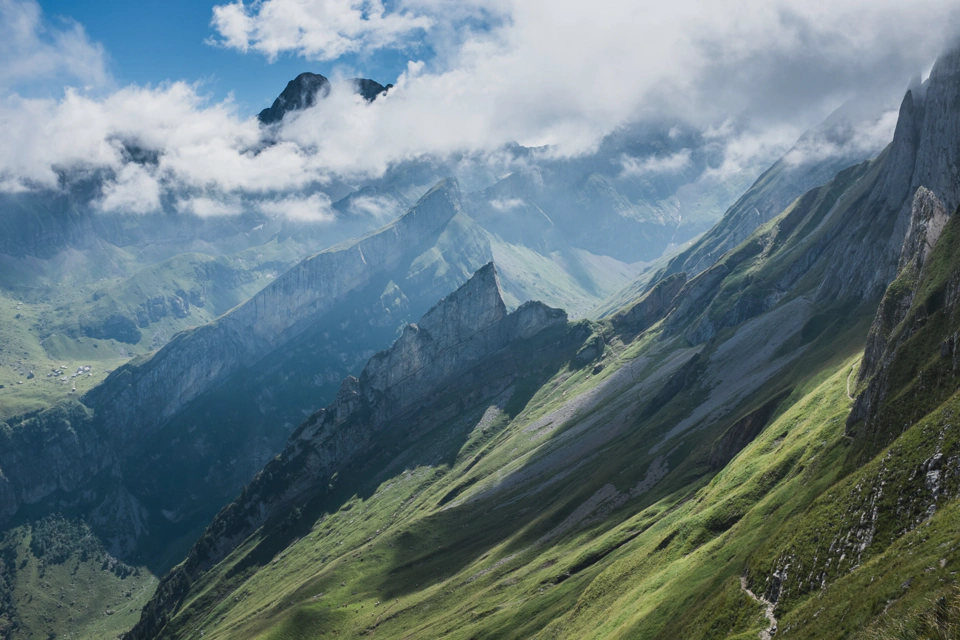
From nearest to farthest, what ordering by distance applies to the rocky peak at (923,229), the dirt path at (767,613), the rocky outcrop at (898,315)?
the dirt path at (767,613) < the rocky outcrop at (898,315) < the rocky peak at (923,229)

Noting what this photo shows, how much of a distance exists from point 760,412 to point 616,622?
4255 inches

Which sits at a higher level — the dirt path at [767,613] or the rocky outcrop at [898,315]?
the rocky outcrop at [898,315]

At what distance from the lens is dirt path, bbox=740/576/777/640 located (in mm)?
69188

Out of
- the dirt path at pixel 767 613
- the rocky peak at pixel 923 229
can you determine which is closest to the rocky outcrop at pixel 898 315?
the rocky peak at pixel 923 229

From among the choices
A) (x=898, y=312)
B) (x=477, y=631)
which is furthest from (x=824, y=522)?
(x=477, y=631)

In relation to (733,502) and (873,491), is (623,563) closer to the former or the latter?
(733,502)

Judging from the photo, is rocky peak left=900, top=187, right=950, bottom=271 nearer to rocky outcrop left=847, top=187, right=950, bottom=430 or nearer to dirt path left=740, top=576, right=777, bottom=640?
rocky outcrop left=847, top=187, right=950, bottom=430

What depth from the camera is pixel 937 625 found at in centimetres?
4431

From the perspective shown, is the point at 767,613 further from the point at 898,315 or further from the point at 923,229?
the point at 923,229

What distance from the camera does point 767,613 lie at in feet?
241

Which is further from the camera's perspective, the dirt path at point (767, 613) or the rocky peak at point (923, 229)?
the rocky peak at point (923, 229)

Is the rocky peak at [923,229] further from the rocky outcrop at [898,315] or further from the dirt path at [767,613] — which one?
the dirt path at [767,613]

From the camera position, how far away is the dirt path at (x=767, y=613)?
6919 centimetres

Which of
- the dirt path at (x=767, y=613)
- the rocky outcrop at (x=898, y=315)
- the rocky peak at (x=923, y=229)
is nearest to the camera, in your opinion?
the dirt path at (x=767, y=613)
